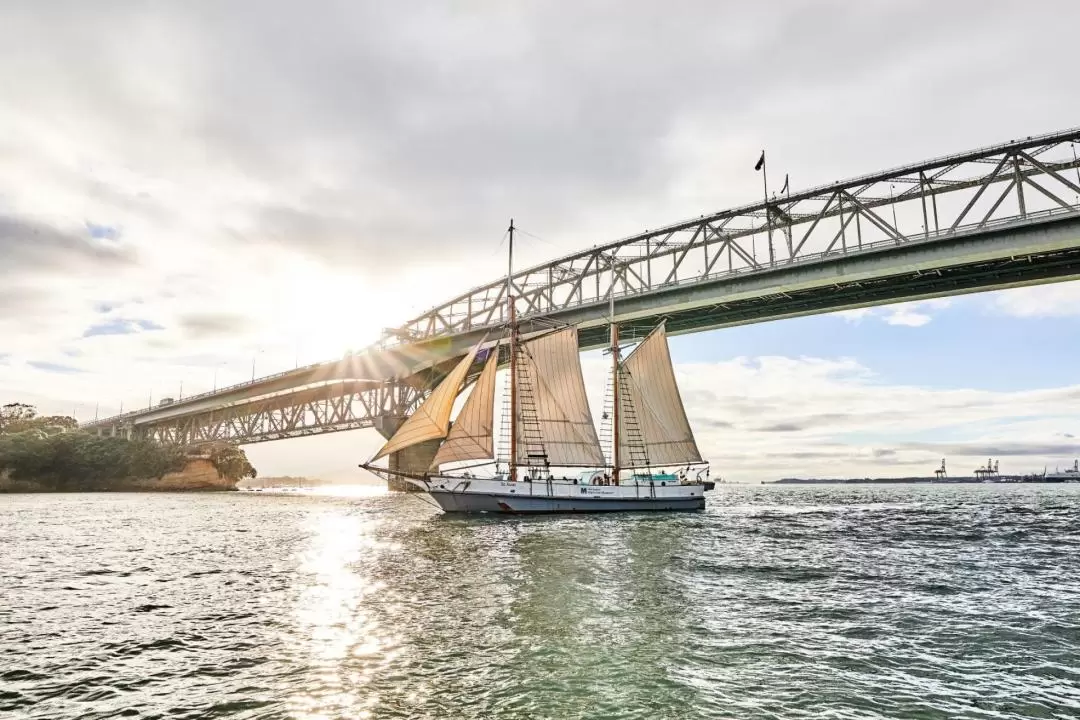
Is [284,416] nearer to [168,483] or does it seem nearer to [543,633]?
[168,483]

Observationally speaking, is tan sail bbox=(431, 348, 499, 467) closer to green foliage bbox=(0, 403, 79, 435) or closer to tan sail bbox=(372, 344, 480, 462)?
tan sail bbox=(372, 344, 480, 462)

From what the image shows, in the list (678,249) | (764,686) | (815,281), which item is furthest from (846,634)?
(678,249)

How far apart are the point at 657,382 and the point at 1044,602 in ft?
120

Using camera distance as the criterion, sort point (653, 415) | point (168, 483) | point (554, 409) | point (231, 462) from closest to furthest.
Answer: point (554, 409) < point (653, 415) < point (168, 483) < point (231, 462)

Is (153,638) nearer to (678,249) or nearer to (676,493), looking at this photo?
(676,493)

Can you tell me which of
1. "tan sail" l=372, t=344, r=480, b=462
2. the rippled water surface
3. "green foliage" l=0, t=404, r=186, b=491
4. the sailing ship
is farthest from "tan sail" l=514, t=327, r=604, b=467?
"green foliage" l=0, t=404, r=186, b=491

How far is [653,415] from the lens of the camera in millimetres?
51531

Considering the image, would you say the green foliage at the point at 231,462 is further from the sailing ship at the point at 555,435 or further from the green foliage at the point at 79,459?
the sailing ship at the point at 555,435

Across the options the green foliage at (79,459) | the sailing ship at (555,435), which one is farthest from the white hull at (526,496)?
the green foliage at (79,459)

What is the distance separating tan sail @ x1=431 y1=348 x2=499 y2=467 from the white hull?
1.75 m

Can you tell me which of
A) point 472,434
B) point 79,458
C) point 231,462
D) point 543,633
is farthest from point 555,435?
point 231,462

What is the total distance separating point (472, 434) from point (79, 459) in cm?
10267

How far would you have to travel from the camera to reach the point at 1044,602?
50.0 ft

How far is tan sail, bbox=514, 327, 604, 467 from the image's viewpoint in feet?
155
